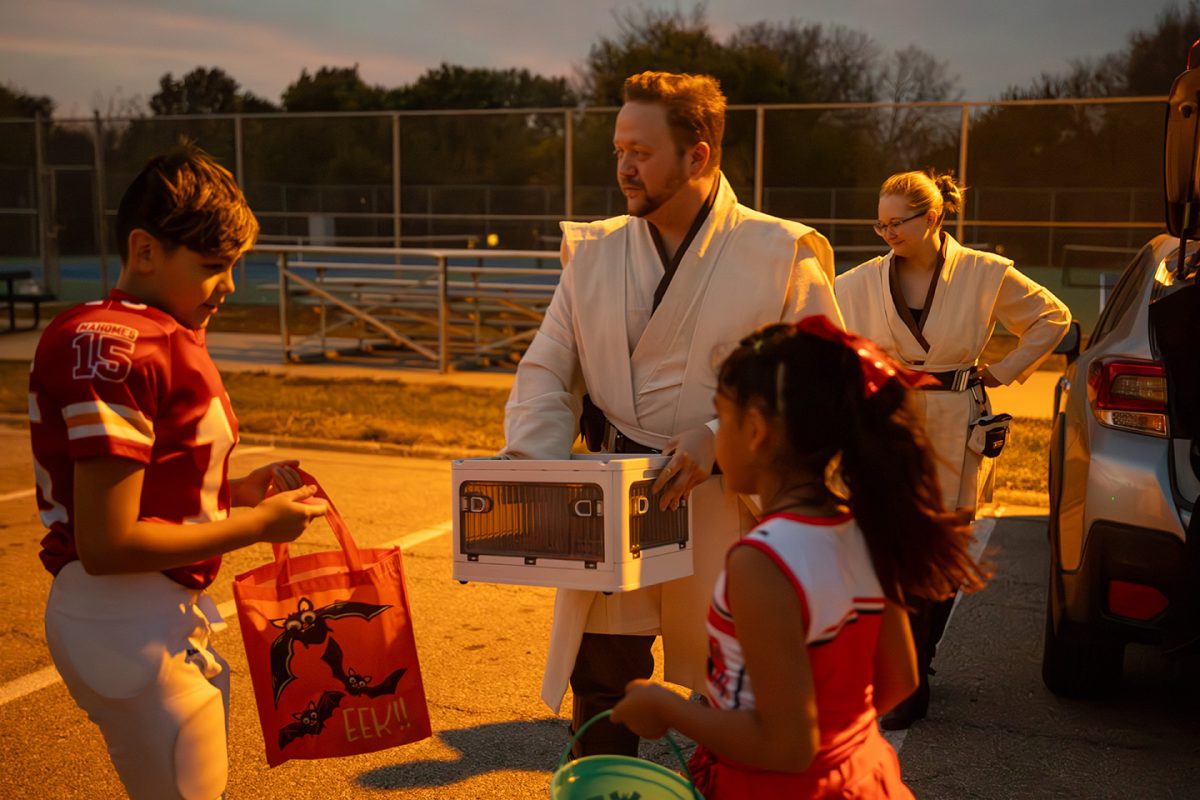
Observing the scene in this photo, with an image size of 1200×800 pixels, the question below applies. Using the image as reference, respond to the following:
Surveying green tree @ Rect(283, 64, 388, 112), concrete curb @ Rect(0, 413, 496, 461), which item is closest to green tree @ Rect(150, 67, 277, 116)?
green tree @ Rect(283, 64, 388, 112)

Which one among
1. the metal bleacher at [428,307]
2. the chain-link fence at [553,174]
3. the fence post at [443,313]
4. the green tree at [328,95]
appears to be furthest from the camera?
the green tree at [328,95]

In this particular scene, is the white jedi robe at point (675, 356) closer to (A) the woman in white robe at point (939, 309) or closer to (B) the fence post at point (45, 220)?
(A) the woman in white robe at point (939, 309)

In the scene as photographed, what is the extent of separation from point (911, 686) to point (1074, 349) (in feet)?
12.7

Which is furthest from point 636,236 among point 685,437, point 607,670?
point 607,670

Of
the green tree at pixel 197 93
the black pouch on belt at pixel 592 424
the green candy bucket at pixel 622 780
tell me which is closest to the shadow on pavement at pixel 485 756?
the black pouch on belt at pixel 592 424

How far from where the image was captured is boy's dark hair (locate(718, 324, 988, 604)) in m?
2.01

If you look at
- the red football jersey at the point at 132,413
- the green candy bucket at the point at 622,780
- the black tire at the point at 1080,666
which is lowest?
the black tire at the point at 1080,666

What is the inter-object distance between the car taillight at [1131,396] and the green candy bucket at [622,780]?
280 centimetres

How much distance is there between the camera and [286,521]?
2.43 meters

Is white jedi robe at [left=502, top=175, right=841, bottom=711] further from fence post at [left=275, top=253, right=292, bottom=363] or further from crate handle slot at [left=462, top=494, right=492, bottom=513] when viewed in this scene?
fence post at [left=275, top=253, right=292, bottom=363]

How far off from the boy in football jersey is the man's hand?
955mm

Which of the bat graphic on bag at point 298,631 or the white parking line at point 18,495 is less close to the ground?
the bat graphic on bag at point 298,631

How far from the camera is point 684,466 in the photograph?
3.03m

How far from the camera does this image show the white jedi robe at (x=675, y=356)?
10.9 ft
